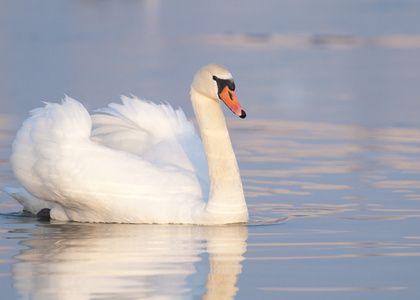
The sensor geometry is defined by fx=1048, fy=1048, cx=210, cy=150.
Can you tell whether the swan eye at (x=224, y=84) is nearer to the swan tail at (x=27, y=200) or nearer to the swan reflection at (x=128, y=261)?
the swan reflection at (x=128, y=261)

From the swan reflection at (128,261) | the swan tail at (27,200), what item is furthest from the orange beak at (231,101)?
the swan tail at (27,200)

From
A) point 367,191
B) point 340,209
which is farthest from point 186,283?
point 367,191

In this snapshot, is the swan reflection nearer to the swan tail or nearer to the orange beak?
the swan tail

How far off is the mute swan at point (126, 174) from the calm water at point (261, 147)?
7.9 inches

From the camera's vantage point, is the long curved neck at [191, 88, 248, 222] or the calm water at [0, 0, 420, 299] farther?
the long curved neck at [191, 88, 248, 222]

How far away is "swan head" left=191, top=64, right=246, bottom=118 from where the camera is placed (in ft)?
26.0

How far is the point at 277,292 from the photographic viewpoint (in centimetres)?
578

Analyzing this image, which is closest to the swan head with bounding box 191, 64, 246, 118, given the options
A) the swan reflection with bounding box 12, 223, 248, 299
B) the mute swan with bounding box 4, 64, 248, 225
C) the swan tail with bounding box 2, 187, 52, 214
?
the mute swan with bounding box 4, 64, 248, 225

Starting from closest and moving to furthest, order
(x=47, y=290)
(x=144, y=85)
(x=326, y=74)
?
1. (x=47, y=290)
2. (x=144, y=85)
3. (x=326, y=74)

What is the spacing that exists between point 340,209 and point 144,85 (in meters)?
8.19

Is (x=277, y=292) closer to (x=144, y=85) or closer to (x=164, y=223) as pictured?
(x=164, y=223)

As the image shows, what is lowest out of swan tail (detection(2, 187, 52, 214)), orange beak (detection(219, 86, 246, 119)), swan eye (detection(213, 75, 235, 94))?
swan tail (detection(2, 187, 52, 214))

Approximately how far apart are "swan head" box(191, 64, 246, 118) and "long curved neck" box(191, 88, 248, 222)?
0.14m

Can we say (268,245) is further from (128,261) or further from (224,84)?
(224,84)
